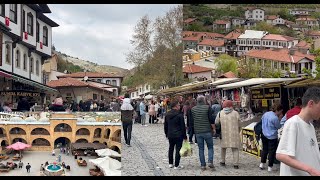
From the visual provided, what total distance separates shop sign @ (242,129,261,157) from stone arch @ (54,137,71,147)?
254cm

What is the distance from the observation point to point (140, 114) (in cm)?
591

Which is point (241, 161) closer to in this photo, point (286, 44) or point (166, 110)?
point (166, 110)

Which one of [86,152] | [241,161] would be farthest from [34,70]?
[241,161]

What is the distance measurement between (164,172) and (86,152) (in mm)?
882

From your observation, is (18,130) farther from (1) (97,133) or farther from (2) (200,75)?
(2) (200,75)

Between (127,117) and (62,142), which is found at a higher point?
(127,117)

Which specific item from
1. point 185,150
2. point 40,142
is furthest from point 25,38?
point 185,150

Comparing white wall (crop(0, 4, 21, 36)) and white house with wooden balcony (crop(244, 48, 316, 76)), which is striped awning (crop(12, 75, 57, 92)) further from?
white house with wooden balcony (crop(244, 48, 316, 76))

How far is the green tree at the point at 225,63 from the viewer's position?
6355 mm

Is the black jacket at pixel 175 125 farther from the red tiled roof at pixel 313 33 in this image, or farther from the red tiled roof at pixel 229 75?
the red tiled roof at pixel 313 33

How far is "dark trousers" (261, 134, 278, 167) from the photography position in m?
5.56

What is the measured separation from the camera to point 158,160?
5.54 meters

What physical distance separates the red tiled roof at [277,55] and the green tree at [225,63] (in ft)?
0.74

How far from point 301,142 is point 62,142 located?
10.2 feet
